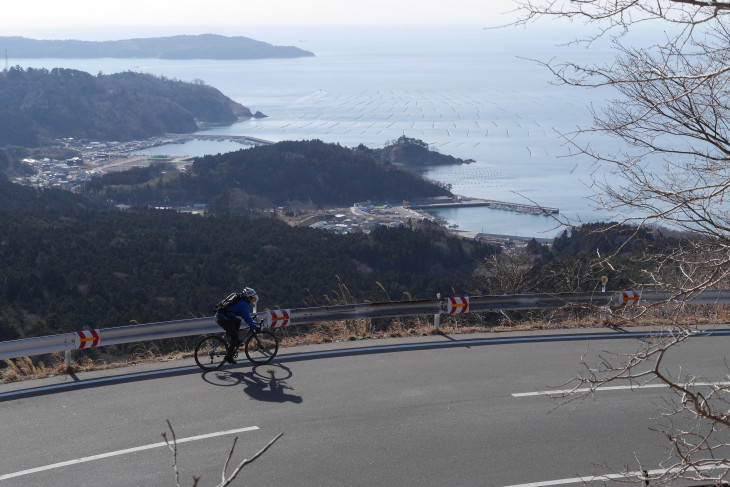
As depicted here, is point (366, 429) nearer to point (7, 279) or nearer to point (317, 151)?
point (7, 279)

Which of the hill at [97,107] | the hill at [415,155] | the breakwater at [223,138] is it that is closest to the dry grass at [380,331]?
the hill at [415,155]

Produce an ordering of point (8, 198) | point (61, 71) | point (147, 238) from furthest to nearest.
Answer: point (61, 71)
point (8, 198)
point (147, 238)

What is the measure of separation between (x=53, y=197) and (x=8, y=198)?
4.00 meters

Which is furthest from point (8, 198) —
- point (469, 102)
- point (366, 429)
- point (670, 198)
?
point (469, 102)

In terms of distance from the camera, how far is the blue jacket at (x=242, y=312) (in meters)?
8.52

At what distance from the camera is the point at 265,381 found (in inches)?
327

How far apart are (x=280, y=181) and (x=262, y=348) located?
204 ft

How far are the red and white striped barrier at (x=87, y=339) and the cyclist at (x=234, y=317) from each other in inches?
63.0

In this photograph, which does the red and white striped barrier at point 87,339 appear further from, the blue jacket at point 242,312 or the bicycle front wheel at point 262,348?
the bicycle front wheel at point 262,348

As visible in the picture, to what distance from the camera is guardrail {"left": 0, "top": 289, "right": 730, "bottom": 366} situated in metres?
8.59

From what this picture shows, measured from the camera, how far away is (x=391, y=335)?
10.5m

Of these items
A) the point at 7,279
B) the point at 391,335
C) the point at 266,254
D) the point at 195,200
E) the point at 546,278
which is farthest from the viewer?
the point at 195,200

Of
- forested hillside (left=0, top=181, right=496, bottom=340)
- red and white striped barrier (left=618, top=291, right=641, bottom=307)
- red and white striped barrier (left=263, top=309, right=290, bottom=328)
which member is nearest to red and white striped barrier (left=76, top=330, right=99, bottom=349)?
red and white striped barrier (left=263, top=309, right=290, bottom=328)

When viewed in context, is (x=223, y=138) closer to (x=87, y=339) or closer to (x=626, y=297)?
(x=626, y=297)
